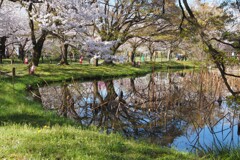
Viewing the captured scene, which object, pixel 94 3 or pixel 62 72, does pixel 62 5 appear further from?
pixel 62 72

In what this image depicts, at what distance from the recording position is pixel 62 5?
2111cm

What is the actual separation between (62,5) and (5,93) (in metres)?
8.62

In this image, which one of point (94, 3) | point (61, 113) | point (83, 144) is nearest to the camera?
point (83, 144)

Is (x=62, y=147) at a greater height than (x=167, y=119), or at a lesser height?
greater

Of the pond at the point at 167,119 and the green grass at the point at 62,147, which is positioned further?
the pond at the point at 167,119

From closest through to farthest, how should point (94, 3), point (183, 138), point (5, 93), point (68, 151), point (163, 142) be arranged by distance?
point (68, 151) → point (163, 142) → point (183, 138) → point (5, 93) → point (94, 3)

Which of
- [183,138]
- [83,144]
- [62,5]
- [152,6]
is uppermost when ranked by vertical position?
[152,6]

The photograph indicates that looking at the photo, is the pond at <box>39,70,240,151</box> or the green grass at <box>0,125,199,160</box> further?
the pond at <box>39,70,240,151</box>

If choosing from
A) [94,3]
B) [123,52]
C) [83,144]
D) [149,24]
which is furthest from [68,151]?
[123,52]

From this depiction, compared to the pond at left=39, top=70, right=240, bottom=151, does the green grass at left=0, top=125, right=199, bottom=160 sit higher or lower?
higher

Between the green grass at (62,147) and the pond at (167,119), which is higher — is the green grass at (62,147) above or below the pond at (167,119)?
above

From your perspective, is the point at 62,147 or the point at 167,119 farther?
the point at 167,119

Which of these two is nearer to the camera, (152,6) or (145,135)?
(145,135)

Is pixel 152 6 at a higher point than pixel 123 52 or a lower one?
higher
